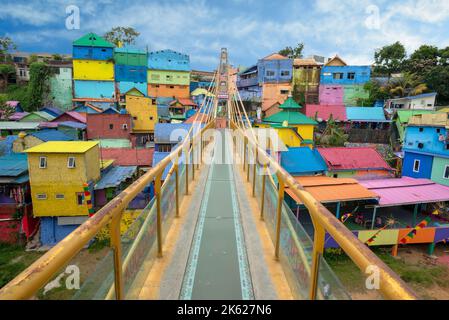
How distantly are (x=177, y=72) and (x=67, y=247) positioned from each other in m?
34.0

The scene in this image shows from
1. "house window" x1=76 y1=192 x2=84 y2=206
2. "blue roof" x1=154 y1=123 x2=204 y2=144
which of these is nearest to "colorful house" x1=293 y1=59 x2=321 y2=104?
"blue roof" x1=154 y1=123 x2=204 y2=144

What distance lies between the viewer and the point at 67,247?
3.65 feet

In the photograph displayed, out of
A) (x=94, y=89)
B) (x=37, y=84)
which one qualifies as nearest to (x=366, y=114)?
(x=94, y=89)

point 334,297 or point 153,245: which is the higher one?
point 334,297

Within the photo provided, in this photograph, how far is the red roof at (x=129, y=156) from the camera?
16.8 m

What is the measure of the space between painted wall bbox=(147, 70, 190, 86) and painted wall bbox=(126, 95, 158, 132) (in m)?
8.82

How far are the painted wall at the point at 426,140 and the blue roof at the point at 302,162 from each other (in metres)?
6.74

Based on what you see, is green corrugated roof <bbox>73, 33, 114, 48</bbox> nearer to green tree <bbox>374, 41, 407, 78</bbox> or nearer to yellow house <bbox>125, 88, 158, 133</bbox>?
yellow house <bbox>125, 88, 158, 133</bbox>

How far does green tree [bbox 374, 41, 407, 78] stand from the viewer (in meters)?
30.7

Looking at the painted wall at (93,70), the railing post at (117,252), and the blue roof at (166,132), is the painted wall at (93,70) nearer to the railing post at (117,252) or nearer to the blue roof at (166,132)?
the blue roof at (166,132)

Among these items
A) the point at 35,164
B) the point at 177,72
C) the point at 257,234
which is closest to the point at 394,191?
the point at 257,234

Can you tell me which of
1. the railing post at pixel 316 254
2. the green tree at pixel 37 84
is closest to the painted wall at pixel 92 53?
the green tree at pixel 37 84

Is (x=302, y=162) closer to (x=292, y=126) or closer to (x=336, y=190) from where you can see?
(x=336, y=190)
